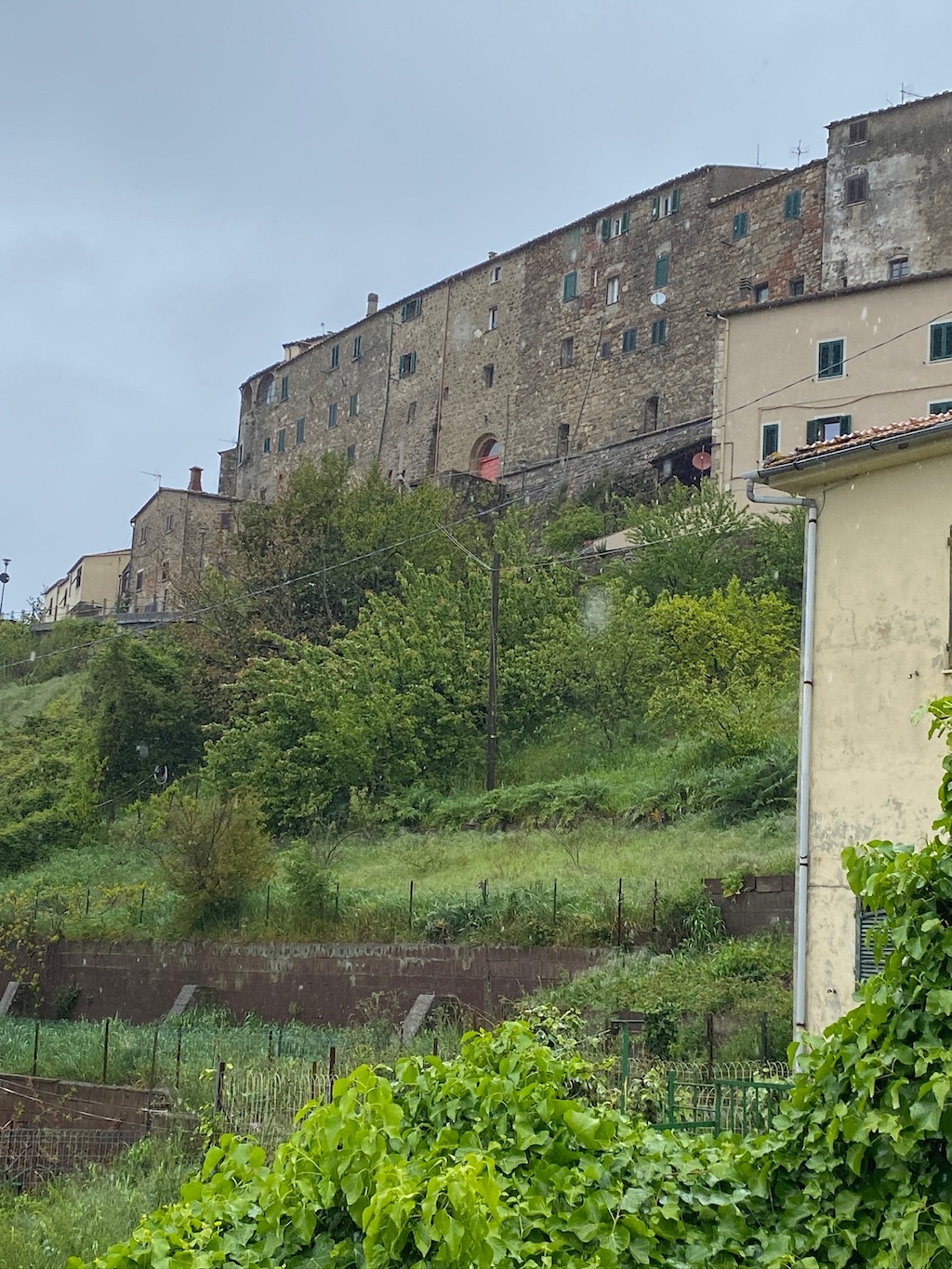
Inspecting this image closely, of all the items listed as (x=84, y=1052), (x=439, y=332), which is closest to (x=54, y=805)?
(x=84, y=1052)

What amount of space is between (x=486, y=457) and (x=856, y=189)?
18.7 metres

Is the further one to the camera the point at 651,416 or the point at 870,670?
the point at 651,416

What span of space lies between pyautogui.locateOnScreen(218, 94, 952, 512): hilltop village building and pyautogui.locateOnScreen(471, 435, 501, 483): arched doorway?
0.27 ft

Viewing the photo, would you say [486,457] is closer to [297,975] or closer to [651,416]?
[651,416]

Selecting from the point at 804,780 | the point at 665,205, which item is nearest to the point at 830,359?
the point at 665,205

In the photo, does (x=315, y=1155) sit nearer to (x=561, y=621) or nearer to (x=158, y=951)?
(x=158, y=951)

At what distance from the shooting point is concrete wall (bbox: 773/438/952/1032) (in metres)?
14.4

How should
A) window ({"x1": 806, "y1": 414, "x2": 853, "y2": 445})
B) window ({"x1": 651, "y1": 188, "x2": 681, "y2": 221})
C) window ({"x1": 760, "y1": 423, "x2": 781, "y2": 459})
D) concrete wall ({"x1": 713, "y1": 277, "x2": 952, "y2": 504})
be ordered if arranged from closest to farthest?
concrete wall ({"x1": 713, "y1": 277, "x2": 952, "y2": 504}), window ({"x1": 806, "y1": 414, "x2": 853, "y2": 445}), window ({"x1": 760, "y1": 423, "x2": 781, "y2": 459}), window ({"x1": 651, "y1": 188, "x2": 681, "y2": 221})

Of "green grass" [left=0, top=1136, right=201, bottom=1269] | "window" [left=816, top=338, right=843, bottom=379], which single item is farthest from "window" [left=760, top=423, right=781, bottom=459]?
"green grass" [left=0, top=1136, right=201, bottom=1269]

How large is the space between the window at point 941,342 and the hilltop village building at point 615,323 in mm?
2468

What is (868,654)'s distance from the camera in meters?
14.9

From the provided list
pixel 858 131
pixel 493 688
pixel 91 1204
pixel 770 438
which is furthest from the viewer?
pixel 858 131

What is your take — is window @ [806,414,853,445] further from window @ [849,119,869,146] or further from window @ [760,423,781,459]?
window @ [849,119,869,146]

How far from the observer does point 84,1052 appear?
64.0 feet
